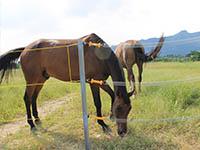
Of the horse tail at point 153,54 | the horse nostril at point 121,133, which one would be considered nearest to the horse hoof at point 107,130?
the horse nostril at point 121,133

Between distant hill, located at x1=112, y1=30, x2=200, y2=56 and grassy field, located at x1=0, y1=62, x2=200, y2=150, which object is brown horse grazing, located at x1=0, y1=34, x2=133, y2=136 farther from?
distant hill, located at x1=112, y1=30, x2=200, y2=56

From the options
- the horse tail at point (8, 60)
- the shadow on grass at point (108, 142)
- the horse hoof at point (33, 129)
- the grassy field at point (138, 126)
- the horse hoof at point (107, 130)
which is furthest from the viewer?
the horse tail at point (8, 60)

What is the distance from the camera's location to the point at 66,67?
5.36m

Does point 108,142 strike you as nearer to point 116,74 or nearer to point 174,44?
point 116,74

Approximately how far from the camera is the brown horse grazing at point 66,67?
14.7 feet

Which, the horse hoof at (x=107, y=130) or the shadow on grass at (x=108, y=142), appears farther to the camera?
the horse hoof at (x=107, y=130)

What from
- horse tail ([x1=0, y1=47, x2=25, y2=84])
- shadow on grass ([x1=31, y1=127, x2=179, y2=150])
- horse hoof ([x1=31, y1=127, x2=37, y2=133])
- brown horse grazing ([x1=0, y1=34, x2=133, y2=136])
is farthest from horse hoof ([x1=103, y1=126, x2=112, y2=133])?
horse tail ([x1=0, y1=47, x2=25, y2=84])

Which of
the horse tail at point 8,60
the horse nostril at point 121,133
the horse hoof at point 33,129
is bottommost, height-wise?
the horse hoof at point 33,129

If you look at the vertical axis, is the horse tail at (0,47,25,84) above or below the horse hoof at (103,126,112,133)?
above

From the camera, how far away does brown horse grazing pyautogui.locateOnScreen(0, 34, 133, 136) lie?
4469 mm

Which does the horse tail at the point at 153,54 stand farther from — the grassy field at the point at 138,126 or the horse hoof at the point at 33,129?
the horse hoof at the point at 33,129

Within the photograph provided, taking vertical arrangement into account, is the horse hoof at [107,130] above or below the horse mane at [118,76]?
below

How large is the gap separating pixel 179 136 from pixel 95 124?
1498 mm

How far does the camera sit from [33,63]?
5469 mm
